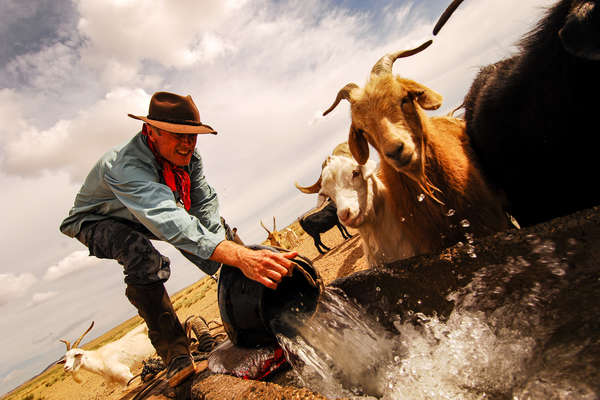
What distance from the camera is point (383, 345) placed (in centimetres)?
166

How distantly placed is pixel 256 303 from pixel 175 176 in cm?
162

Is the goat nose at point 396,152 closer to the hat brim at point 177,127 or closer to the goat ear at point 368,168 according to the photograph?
the goat ear at point 368,168

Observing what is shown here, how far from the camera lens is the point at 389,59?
2488 mm

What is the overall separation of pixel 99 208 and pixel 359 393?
2625 mm

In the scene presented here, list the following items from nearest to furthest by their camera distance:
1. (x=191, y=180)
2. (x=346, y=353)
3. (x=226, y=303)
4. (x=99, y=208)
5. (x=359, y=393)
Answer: (x=359, y=393), (x=346, y=353), (x=226, y=303), (x=99, y=208), (x=191, y=180)

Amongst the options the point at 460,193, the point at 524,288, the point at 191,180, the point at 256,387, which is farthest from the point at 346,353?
the point at 191,180

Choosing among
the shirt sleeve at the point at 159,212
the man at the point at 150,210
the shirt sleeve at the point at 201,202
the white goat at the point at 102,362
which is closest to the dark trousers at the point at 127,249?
the man at the point at 150,210

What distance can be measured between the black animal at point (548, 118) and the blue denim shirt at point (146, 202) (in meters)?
2.06

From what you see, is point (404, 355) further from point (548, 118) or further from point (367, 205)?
point (367, 205)

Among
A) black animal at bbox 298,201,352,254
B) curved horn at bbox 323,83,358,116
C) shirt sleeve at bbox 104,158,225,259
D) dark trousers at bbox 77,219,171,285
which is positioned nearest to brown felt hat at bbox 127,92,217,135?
shirt sleeve at bbox 104,158,225,259

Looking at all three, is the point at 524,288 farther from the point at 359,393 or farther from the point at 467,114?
the point at 467,114

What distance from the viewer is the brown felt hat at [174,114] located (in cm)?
234

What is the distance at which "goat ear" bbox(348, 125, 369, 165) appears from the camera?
2596mm

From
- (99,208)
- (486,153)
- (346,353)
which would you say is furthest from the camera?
(99,208)
